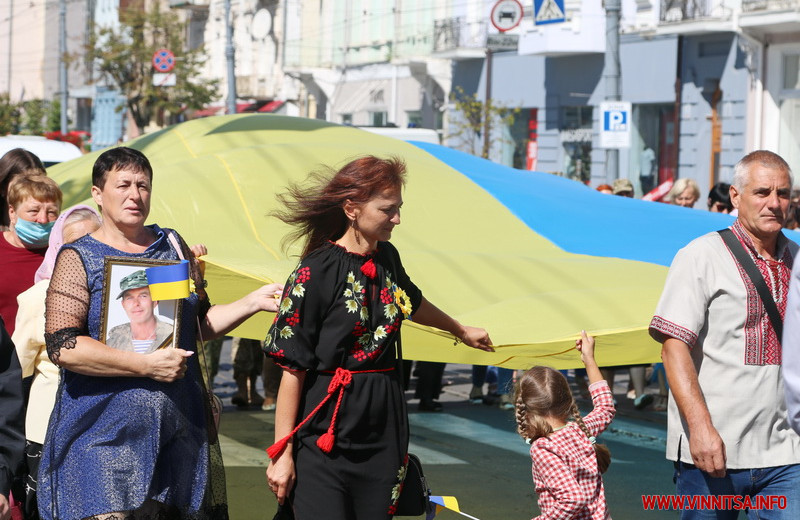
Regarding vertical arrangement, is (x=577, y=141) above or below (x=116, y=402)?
above

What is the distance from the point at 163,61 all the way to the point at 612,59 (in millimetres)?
26455

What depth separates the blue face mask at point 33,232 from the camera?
5887mm

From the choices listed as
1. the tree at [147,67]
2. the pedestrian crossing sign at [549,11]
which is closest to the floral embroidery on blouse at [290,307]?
the pedestrian crossing sign at [549,11]

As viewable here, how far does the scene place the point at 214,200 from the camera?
735cm

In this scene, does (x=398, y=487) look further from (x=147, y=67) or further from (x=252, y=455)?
(x=147, y=67)

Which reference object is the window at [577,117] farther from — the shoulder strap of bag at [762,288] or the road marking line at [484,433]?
the shoulder strap of bag at [762,288]

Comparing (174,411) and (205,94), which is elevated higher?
(205,94)

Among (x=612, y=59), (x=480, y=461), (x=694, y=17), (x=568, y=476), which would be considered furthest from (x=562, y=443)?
(x=694, y=17)

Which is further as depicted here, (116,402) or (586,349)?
(586,349)

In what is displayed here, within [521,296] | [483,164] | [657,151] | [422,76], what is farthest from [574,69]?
[521,296]

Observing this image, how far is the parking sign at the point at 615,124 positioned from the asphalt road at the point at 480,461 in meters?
6.83

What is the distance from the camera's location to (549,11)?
84.2 feet

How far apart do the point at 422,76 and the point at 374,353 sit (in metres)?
36.1

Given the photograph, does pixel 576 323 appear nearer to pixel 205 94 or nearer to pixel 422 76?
pixel 422 76
